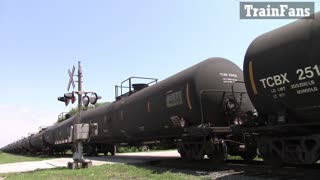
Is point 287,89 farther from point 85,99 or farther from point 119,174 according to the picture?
point 85,99

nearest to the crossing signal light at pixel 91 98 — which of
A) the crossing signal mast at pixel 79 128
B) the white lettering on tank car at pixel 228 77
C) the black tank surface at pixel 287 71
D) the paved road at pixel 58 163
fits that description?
the crossing signal mast at pixel 79 128

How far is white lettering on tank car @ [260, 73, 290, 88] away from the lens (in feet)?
27.5

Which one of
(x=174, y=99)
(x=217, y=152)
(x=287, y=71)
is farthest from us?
(x=174, y=99)

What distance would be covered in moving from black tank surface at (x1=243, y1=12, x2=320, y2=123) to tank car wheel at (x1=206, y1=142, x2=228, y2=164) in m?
2.33

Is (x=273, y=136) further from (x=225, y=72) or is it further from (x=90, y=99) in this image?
(x=90, y=99)

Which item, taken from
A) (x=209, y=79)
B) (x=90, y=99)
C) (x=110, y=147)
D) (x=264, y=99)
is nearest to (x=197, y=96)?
(x=209, y=79)

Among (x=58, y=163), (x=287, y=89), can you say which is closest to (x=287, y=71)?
(x=287, y=89)

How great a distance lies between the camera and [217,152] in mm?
11711

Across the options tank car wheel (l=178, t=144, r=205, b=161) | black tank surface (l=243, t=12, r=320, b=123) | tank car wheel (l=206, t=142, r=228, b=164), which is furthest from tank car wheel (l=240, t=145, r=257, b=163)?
black tank surface (l=243, t=12, r=320, b=123)

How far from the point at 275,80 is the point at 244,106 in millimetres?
3730

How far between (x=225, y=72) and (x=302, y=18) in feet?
14.3

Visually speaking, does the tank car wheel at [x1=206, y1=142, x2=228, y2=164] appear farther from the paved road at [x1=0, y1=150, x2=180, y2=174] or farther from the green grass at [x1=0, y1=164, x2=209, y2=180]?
the paved road at [x1=0, y1=150, x2=180, y2=174]

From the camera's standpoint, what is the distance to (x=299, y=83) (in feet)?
26.4

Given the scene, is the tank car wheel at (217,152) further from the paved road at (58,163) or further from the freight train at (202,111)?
the paved road at (58,163)
